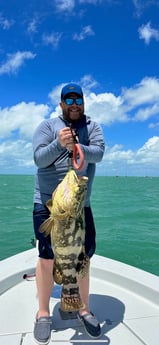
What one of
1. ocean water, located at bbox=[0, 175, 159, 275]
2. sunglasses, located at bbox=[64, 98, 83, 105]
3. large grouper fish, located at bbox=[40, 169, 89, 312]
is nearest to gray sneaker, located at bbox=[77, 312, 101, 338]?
Result: large grouper fish, located at bbox=[40, 169, 89, 312]

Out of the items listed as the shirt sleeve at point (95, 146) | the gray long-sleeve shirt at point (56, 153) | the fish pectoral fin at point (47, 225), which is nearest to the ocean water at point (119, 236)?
the gray long-sleeve shirt at point (56, 153)

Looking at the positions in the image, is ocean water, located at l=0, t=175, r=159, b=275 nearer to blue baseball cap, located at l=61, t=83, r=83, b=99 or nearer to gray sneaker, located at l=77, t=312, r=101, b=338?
gray sneaker, located at l=77, t=312, r=101, b=338

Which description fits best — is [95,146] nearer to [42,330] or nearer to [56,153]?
[56,153]

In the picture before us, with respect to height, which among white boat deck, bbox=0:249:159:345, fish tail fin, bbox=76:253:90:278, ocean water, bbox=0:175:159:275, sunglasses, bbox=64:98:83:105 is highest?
sunglasses, bbox=64:98:83:105

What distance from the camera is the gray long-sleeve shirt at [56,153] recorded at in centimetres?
305

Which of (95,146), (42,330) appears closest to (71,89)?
(95,146)

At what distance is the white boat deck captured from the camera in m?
3.33

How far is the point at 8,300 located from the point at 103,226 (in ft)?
48.7

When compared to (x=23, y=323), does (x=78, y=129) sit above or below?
above

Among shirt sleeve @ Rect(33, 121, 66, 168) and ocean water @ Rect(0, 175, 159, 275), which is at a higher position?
shirt sleeve @ Rect(33, 121, 66, 168)

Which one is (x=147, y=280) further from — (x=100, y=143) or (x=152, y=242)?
(x=152, y=242)

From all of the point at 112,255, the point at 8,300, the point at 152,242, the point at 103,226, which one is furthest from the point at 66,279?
the point at 103,226

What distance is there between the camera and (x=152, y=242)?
14.1 m

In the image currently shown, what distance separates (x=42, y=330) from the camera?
10.7 ft
